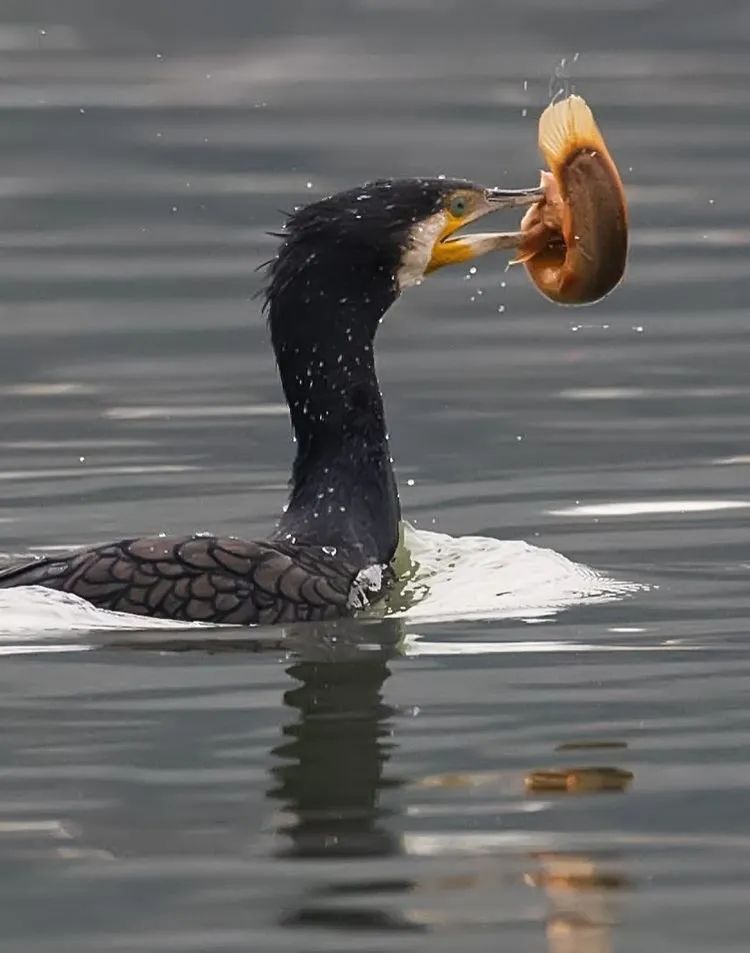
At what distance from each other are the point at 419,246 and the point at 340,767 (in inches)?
111

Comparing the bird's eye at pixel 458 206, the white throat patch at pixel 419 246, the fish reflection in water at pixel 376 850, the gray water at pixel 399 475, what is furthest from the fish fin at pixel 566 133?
the fish reflection in water at pixel 376 850

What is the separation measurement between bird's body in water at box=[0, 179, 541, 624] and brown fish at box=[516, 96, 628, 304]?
0.34ft

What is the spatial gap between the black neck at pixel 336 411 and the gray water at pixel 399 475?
1.62 feet

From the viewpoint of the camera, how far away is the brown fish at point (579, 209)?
37.1 ft

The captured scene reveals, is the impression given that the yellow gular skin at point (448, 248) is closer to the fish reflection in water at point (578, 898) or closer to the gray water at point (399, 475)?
the gray water at point (399, 475)

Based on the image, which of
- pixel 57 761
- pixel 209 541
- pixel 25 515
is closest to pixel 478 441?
pixel 25 515

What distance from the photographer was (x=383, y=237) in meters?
11.2

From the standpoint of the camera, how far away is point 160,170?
20766mm

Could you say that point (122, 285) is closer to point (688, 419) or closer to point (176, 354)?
point (176, 354)

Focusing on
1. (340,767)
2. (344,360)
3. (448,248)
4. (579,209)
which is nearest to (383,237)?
(448,248)

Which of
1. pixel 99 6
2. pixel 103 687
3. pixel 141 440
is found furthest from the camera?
pixel 99 6

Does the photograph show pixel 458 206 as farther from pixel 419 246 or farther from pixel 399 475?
pixel 399 475

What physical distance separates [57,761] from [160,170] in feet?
39.9

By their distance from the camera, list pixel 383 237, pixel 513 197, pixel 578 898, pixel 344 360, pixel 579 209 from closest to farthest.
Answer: pixel 578 898, pixel 383 237, pixel 344 360, pixel 579 209, pixel 513 197
